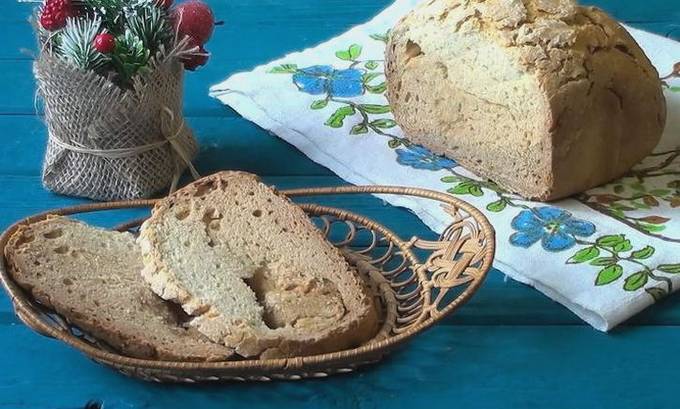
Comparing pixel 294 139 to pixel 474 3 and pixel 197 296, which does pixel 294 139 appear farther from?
pixel 197 296

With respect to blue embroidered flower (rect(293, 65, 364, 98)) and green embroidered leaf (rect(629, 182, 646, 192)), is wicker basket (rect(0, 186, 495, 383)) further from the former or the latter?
blue embroidered flower (rect(293, 65, 364, 98))

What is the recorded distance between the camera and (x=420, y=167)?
135cm

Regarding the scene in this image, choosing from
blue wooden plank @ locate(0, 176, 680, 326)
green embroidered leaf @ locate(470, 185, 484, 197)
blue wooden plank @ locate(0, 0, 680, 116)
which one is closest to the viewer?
blue wooden plank @ locate(0, 176, 680, 326)

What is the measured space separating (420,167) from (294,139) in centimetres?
17

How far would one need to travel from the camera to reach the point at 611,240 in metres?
1.19

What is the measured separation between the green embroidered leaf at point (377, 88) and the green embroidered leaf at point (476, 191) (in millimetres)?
274

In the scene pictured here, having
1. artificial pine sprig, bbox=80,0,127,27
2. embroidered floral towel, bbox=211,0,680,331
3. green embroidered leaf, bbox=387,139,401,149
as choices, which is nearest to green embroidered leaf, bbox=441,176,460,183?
embroidered floral towel, bbox=211,0,680,331

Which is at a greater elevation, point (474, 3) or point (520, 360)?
point (474, 3)

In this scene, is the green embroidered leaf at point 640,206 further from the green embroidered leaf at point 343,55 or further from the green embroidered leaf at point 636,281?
the green embroidered leaf at point 343,55

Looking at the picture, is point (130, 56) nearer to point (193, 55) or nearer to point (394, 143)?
point (193, 55)

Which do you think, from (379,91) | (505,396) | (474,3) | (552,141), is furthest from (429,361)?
(379,91)

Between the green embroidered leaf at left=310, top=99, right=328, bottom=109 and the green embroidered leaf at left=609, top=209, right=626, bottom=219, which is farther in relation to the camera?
the green embroidered leaf at left=310, top=99, right=328, bottom=109

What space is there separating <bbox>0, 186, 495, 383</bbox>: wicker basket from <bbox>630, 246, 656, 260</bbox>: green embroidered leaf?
0.18m

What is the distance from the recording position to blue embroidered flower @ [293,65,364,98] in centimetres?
152
